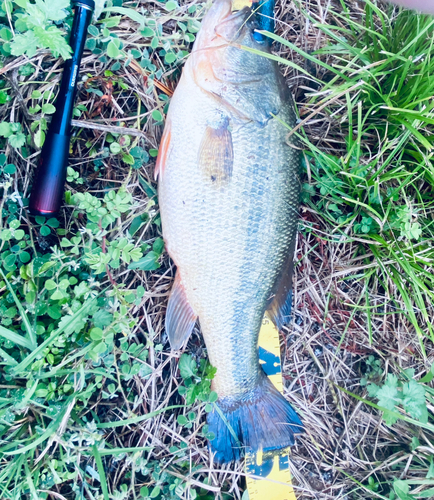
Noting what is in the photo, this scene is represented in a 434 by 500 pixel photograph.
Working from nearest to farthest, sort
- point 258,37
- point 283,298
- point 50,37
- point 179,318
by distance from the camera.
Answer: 1. point 50,37
2. point 258,37
3. point 179,318
4. point 283,298

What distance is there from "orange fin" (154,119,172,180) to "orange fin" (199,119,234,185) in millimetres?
191

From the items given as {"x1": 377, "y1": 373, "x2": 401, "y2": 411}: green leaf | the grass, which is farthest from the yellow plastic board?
{"x1": 377, "y1": 373, "x2": 401, "y2": 411}: green leaf

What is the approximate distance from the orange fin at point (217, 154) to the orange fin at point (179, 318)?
22.7 inches

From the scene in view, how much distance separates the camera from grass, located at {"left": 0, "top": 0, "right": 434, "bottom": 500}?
6.06 ft

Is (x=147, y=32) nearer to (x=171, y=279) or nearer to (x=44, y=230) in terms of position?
(x=44, y=230)

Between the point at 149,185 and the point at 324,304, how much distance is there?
1.28m

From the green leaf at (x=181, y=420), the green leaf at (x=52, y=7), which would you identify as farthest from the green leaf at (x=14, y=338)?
the green leaf at (x=52, y=7)

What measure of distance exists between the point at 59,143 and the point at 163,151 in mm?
513

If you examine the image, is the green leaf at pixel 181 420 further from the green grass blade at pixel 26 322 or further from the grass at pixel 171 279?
the green grass blade at pixel 26 322

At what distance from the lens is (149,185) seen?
2.10 m

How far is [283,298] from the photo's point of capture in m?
2.16

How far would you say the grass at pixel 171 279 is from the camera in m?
1.85

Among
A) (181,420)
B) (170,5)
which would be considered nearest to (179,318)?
(181,420)

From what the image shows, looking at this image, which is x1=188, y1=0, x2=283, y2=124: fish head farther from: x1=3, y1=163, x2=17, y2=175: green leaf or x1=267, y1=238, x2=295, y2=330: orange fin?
x1=3, y1=163, x2=17, y2=175: green leaf
